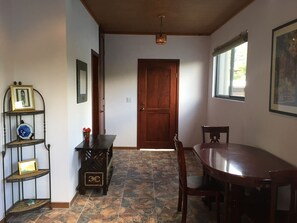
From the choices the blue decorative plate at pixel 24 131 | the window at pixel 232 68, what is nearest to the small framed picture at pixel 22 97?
the blue decorative plate at pixel 24 131

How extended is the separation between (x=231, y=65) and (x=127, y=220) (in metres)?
2.98

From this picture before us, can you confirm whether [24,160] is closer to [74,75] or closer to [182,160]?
[74,75]

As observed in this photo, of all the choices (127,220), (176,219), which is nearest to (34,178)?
(127,220)

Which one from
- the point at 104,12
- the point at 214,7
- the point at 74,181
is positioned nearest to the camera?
the point at 74,181

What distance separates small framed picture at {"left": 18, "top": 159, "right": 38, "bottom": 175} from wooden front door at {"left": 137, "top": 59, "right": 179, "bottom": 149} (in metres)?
3.12

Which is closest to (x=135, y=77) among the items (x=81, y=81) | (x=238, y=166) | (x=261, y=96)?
(x=81, y=81)

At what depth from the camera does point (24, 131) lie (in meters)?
2.72

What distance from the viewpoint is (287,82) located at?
2.50 metres

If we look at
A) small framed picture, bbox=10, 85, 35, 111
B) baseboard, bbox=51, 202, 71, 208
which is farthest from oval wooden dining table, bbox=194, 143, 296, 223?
small framed picture, bbox=10, 85, 35, 111

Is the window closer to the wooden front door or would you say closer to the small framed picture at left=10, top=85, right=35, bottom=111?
the wooden front door

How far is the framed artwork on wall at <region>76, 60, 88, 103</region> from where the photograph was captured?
3.30 meters

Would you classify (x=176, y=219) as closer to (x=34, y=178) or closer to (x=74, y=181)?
(x=74, y=181)

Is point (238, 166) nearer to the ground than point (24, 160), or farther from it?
farther from it

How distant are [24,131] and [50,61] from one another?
0.79 m
